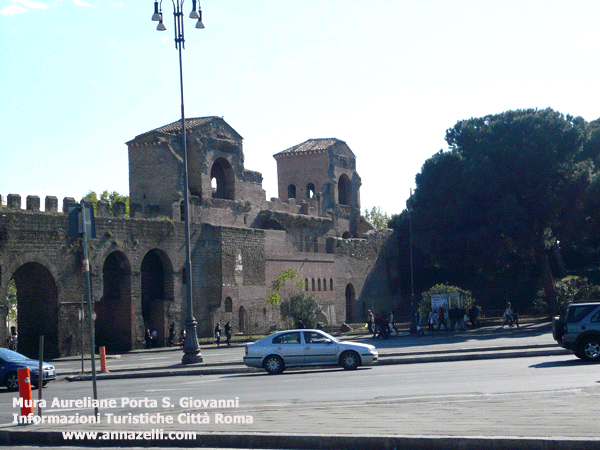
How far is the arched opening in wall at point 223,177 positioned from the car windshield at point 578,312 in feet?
108

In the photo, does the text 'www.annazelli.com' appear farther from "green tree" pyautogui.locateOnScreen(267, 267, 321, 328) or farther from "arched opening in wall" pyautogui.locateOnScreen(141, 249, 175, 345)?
"green tree" pyautogui.locateOnScreen(267, 267, 321, 328)

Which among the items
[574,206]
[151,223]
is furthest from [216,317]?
[574,206]

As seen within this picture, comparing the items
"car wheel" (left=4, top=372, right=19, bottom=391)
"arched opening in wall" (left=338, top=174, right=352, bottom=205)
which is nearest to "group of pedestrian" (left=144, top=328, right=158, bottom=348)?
"car wheel" (left=4, top=372, right=19, bottom=391)

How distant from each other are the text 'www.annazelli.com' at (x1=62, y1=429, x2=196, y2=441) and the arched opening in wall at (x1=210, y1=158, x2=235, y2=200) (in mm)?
40557

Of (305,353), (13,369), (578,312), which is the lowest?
(305,353)

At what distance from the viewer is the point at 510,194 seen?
47906 millimetres

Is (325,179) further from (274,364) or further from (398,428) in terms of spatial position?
(398,428)

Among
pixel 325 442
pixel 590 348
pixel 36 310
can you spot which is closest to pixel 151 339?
pixel 36 310

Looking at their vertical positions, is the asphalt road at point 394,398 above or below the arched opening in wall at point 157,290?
below

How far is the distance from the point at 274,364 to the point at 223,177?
31240 millimetres

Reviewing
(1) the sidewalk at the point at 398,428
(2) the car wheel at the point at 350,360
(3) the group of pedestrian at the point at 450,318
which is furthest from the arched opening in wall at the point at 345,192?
(1) the sidewalk at the point at 398,428

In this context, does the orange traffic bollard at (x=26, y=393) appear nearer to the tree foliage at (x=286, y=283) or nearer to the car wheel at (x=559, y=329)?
the car wheel at (x=559, y=329)

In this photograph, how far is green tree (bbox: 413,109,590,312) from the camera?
48.0m

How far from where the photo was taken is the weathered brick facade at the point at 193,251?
36.3 meters
